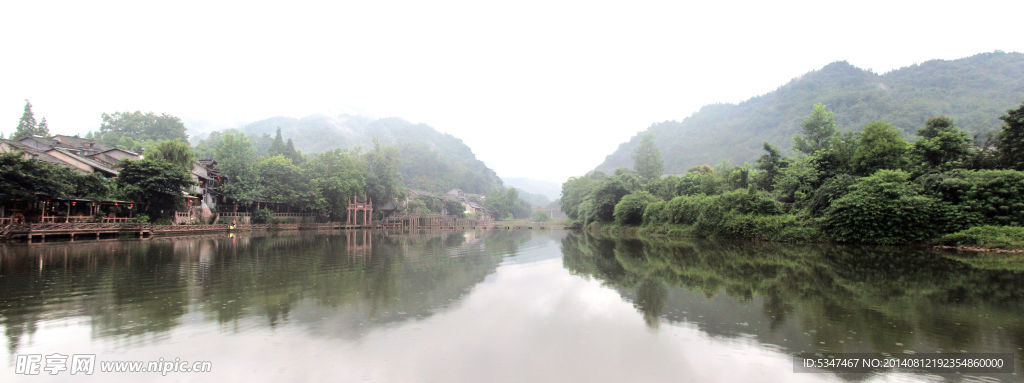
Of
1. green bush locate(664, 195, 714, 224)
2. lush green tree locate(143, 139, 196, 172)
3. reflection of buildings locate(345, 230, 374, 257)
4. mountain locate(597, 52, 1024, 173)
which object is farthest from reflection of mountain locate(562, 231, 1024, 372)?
mountain locate(597, 52, 1024, 173)

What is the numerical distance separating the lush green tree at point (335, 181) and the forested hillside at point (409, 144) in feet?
101

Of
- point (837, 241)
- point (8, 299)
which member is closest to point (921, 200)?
point (837, 241)

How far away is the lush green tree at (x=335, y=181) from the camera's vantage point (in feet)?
154

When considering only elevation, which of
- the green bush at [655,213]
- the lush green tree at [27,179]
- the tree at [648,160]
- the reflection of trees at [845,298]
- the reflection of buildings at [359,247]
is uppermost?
the tree at [648,160]

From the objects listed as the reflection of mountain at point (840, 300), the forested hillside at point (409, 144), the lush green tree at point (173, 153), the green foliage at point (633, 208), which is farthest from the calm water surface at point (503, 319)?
the forested hillside at point (409, 144)

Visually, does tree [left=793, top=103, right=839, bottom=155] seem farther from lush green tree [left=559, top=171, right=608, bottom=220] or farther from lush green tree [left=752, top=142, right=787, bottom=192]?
lush green tree [left=559, top=171, right=608, bottom=220]

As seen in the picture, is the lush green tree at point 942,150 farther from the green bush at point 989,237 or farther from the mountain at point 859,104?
the mountain at point 859,104

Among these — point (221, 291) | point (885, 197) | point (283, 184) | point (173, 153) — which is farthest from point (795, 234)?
point (173, 153)

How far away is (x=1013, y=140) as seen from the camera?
59.8 ft

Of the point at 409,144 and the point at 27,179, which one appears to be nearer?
the point at 27,179

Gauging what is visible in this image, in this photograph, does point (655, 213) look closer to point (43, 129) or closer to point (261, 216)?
point (261, 216)

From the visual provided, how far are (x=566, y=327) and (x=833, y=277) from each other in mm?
8340

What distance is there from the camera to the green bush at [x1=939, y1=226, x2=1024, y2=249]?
1534 cm

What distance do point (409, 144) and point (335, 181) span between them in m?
77.4
